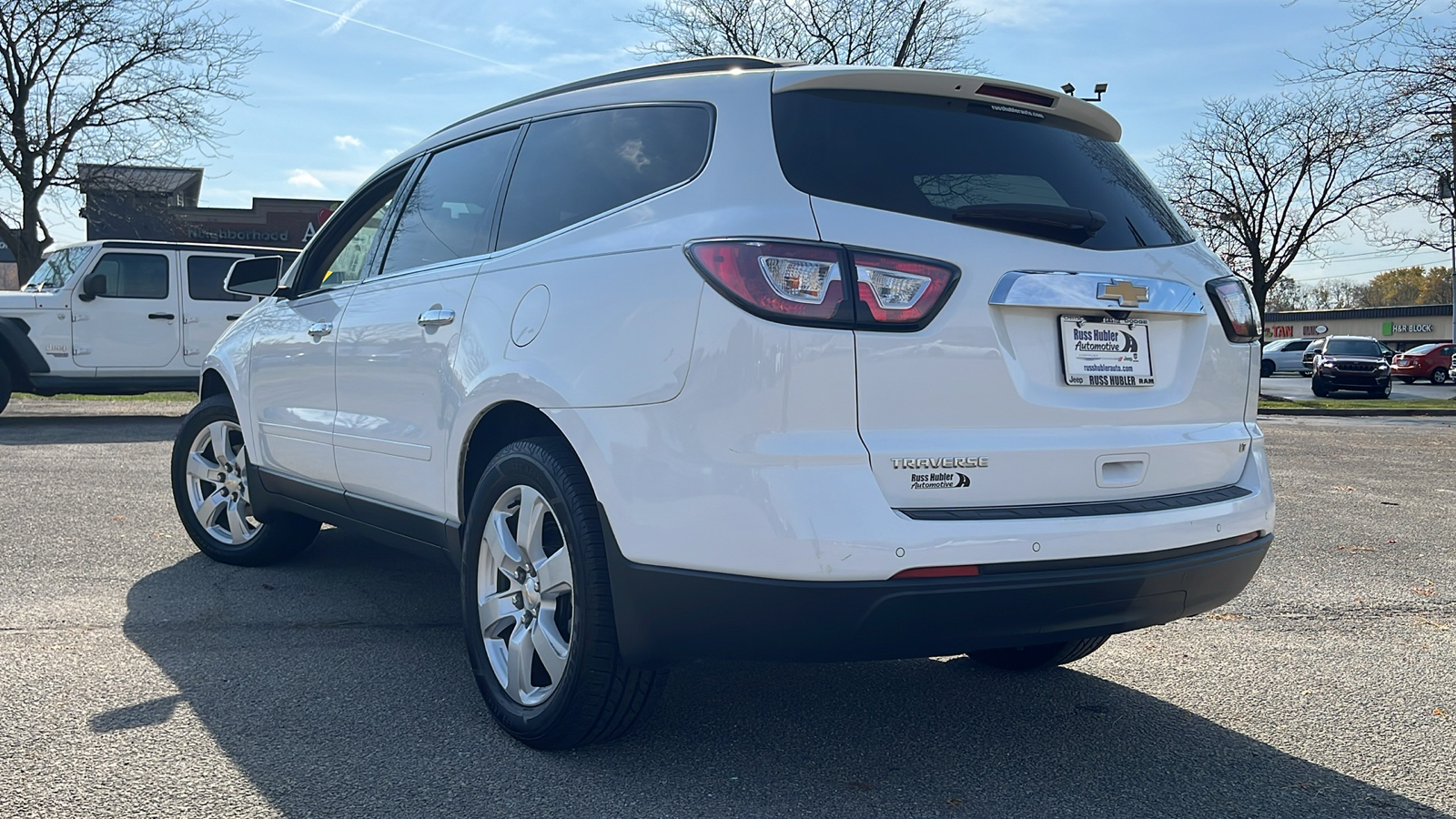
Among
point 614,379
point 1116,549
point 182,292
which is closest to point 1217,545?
point 1116,549

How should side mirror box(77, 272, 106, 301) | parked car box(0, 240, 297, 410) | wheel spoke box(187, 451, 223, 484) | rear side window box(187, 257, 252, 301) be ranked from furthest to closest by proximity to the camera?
rear side window box(187, 257, 252, 301) < side mirror box(77, 272, 106, 301) < parked car box(0, 240, 297, 410) < wheel spoke box(187, 451, 223, 484)

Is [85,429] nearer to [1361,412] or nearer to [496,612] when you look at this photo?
[496,612]

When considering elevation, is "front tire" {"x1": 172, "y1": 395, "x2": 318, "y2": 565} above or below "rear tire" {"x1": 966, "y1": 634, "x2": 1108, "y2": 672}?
above

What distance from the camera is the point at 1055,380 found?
113 inches

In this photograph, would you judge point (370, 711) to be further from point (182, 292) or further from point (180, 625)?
point (182, 292)

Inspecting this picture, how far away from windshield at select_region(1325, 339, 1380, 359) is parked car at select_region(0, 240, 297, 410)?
2797 centimetres

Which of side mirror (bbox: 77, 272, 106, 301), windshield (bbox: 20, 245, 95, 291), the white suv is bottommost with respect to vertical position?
the white suv

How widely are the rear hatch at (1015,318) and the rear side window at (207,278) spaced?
40.2 ft

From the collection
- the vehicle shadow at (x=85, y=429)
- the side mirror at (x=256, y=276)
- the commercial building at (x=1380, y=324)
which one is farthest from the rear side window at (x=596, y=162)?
the commercial building at (x=1380, y=324)

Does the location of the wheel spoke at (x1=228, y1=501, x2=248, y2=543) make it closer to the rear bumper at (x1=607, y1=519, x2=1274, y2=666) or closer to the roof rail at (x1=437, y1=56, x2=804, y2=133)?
the roof rail at (x1=437, y1=56, x2=804, y2=133)

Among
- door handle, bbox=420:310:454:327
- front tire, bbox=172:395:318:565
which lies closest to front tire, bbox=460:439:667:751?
door handle, bbox=420:310:454:327

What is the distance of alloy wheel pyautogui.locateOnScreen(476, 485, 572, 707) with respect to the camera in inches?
125

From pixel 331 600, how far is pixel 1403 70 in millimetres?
19241

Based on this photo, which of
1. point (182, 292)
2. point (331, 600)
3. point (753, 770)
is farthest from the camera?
point (182, 292)
